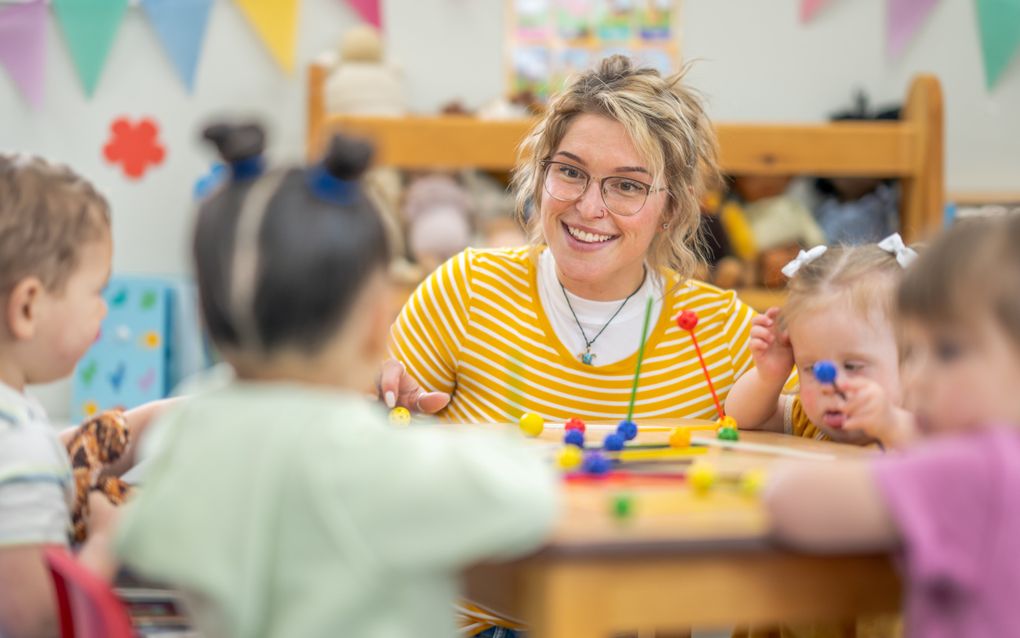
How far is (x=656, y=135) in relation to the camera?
1764mm

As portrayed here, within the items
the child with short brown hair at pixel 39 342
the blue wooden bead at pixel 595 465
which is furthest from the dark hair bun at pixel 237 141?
the blue wooden bead at pixel 595 465

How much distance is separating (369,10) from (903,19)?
1.65 m

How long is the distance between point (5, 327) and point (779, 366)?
89 centimetres

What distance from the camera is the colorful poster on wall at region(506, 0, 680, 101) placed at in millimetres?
3732

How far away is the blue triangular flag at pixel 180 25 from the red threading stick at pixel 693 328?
2311 mm

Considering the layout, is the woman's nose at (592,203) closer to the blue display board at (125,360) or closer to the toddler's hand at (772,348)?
the toddler's hand at (772,348)

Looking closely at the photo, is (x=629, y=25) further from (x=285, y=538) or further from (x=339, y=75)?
(x=285, y=538)

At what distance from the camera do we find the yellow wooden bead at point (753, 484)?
1.01 metres

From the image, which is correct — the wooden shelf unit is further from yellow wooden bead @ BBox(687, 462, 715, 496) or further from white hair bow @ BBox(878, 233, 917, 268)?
yellow wooden bead @ BBox(687, 462, 715, 496)

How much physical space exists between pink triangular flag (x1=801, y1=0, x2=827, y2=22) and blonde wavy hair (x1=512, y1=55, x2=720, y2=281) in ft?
6.89

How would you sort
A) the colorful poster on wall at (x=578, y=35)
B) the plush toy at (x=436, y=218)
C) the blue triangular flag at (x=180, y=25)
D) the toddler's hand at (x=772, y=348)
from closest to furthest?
the toddler's hand at (x=772, y=348) < the plush toy at (x=436, y=218) < the blue triangular flag at (x=180, y=25) < the colorful poster on wall at (x=578, y=35)

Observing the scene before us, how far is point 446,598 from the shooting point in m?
0.92

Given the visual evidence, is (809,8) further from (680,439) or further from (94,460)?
(94,460)

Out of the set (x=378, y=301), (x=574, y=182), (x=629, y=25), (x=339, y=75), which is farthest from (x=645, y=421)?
(x=629, y=25)
